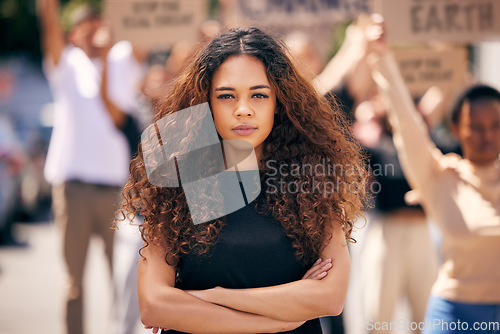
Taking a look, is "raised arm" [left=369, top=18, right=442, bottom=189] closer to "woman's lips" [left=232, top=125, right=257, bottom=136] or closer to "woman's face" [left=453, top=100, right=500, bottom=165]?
"woman's face" [left=453, top=100, right=500, bottom=165]

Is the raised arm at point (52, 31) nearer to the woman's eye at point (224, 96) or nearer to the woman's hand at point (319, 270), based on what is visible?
Answer: the woman's eye at point (224, 96)

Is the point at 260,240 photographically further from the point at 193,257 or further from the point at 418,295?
the point at 418,295

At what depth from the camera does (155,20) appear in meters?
4.79

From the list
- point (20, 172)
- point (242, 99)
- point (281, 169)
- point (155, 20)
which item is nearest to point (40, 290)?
point (155, 20)

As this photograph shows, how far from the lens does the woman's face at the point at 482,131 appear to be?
122 inches

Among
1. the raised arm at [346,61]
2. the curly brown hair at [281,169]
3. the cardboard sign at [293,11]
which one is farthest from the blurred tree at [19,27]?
the curly brown hair at [281,169]

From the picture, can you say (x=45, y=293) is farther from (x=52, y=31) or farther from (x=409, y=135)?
(x=409, y=135)

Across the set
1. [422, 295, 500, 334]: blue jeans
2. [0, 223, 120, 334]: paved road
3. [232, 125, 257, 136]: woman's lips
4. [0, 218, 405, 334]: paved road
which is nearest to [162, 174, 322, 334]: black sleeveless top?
[232, 125, 257, 136]: woman's lips

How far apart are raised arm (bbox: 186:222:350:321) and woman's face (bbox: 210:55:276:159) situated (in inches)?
21.4

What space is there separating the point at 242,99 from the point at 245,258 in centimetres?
58

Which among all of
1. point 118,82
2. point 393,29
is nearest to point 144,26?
point 118,82

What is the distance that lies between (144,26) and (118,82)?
0.56m

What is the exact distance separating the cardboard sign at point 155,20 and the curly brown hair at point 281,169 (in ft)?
7.76

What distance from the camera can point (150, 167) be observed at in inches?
92.5
